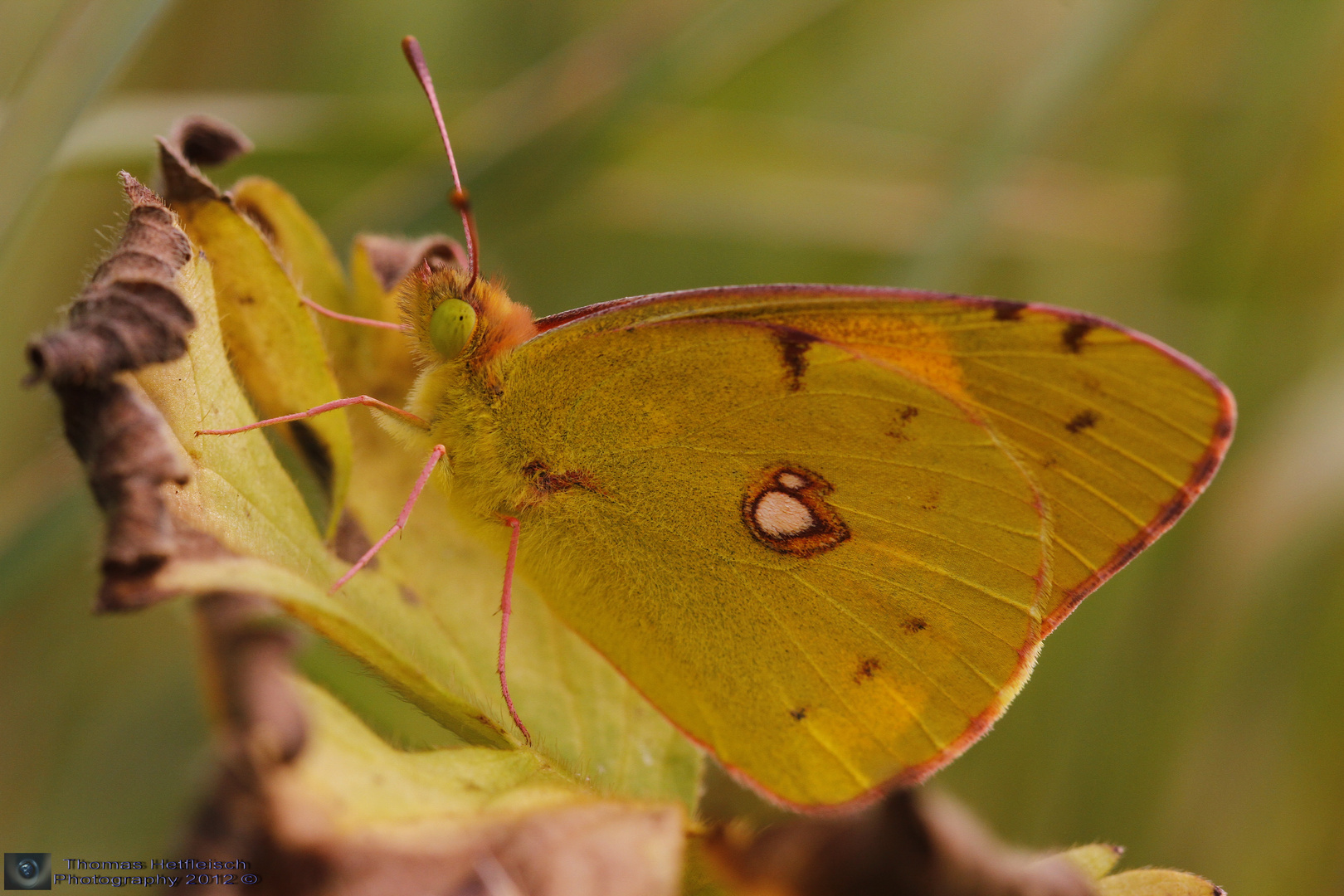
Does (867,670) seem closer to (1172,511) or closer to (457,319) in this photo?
(1172,511)

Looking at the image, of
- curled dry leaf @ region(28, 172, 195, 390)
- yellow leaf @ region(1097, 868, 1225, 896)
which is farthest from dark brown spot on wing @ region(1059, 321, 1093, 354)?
curled dry leaf @ region(28, 172, 195, 390)

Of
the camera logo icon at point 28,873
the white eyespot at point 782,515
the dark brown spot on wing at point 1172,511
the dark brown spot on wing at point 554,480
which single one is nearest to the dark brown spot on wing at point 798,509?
the white eyespot at point 782,515

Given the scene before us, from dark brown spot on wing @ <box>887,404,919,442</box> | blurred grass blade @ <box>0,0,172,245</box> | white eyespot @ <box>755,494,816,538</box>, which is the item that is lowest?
white eyespot @ <box>755,494,816,538</box>

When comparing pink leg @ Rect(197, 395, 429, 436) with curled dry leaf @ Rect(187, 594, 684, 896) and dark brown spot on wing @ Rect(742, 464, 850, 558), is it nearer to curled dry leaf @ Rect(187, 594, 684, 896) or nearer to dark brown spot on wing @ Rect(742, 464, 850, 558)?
curled dry leaf @ Rect(187, 594, 684, 896)

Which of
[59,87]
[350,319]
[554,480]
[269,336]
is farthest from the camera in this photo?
A: [554,480]

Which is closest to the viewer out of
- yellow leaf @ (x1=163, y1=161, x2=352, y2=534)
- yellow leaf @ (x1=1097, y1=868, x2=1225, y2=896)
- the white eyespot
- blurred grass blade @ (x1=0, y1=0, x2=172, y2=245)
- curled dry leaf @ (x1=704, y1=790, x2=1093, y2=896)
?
curled dry leaf @ (x1=704, y1=790, x2=1093, y2=896)

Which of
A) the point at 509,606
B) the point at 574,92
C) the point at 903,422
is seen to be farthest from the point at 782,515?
the point at 574,92
